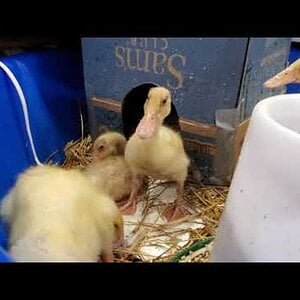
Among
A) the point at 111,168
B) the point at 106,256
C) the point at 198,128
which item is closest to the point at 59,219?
the point at 106,256

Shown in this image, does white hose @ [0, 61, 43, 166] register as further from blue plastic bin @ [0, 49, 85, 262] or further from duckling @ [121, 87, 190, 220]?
duckling @ [121, 87, 190, 220]

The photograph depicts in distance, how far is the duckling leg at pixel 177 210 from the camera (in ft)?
3.77

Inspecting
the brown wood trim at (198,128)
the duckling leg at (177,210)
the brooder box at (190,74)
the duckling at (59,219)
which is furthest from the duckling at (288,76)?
the duckling at (59,219)

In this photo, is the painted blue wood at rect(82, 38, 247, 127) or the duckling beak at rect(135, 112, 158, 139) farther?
the painted blue wood at rect(82, 38, 247, 127)

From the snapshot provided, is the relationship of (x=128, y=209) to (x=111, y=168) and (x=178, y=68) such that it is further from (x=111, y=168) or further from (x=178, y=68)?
(x=178, y=68)

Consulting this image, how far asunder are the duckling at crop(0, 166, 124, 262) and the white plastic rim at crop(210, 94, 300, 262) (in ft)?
0.86

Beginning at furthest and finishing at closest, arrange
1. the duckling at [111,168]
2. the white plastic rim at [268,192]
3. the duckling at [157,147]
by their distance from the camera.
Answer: the duckling at [111,168], the duckling at [157,147], the white plastic rim at [268,192]

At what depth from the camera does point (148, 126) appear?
98cm

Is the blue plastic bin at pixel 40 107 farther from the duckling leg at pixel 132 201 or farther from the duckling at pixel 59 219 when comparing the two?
the duckling leg at pixel 132 201

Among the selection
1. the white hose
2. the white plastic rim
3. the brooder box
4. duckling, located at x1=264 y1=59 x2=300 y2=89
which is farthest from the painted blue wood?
the white plastic rim

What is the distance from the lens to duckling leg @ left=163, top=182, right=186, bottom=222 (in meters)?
1.15

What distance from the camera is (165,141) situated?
1052 millimetres
